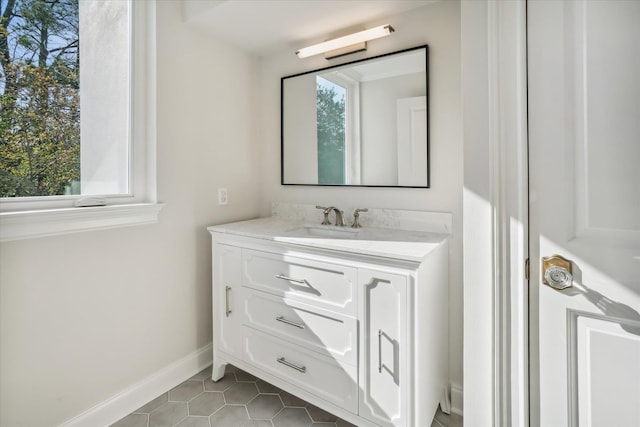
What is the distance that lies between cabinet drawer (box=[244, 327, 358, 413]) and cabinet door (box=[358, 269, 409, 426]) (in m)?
0.07

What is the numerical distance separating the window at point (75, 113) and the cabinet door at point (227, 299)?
1.45 ft

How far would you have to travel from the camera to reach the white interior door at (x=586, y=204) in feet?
2.96


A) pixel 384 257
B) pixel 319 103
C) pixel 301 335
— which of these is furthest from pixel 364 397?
pixel 319 103

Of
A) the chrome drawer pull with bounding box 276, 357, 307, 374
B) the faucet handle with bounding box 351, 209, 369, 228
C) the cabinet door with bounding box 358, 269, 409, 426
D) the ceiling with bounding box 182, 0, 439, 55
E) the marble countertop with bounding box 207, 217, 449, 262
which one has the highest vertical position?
the ceiling with bounding box 182, 0, 439, 55

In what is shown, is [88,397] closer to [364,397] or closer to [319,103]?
[364,397]

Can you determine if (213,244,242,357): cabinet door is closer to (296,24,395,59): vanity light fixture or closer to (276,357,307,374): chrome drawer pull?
(276,357,307,374): chrome drawer pull

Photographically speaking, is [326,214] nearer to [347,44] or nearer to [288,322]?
[288,322]

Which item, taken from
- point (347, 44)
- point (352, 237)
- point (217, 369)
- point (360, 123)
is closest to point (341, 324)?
point (352, 237)

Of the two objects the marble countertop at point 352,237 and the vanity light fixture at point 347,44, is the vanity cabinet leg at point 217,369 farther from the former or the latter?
the vanity light fixture at point 347,44

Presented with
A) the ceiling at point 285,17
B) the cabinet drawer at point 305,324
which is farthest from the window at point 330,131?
the cabinet drawer at point 305,324

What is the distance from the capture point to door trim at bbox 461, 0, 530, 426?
1.04 m

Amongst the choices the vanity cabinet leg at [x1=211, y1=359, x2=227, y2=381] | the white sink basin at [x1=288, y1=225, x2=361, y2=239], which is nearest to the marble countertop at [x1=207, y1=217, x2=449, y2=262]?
the white sink basin at [x1=288, y1=225, x2=361, y2=239]

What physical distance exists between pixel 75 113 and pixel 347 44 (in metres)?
1.43

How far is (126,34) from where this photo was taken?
1.71m
